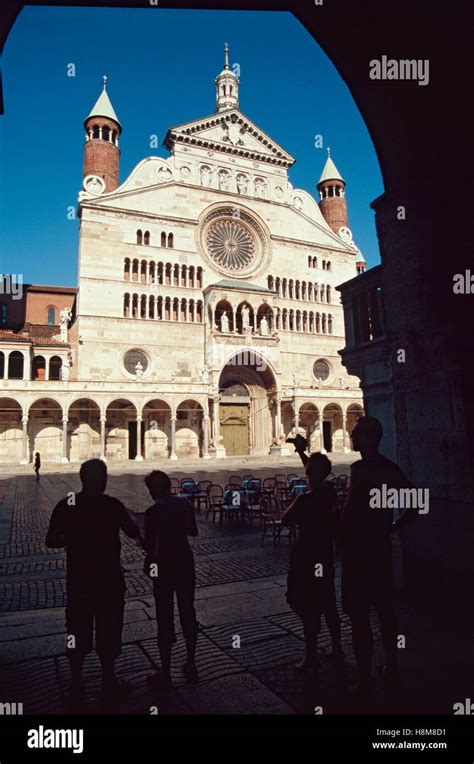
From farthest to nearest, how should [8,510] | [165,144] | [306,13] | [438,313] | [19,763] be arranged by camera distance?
1. [165,144]
2. [8,510]
3. [438,313]
4. [306,13]
5. [19,763]

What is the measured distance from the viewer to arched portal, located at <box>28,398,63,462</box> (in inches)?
1313

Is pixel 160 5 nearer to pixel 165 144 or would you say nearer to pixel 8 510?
pixel 8 510

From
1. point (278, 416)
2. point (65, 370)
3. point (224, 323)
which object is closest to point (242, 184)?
point (224, 323)

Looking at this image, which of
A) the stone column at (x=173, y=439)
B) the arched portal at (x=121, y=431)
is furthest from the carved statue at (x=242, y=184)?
the stone column at (x=173, y=439)

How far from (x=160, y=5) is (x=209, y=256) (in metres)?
37.8

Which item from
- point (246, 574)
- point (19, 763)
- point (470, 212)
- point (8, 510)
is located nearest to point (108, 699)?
point (19, 763)

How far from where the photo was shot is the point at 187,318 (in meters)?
38.9

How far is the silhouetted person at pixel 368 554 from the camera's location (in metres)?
3.33

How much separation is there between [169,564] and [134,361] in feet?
111

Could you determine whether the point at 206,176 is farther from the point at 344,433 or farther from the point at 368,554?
the point at 368,554

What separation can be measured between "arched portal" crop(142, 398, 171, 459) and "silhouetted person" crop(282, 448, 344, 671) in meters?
32.1

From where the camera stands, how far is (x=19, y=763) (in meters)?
2.65

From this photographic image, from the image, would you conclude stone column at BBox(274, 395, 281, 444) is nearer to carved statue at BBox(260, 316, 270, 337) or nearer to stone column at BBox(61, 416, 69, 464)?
carved statue at BBox(260, 316, 270, 337)

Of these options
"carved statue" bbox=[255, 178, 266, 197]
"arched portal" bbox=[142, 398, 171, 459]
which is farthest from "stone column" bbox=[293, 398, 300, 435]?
"carved statue" bbox=[255, 178, 266, 197]
